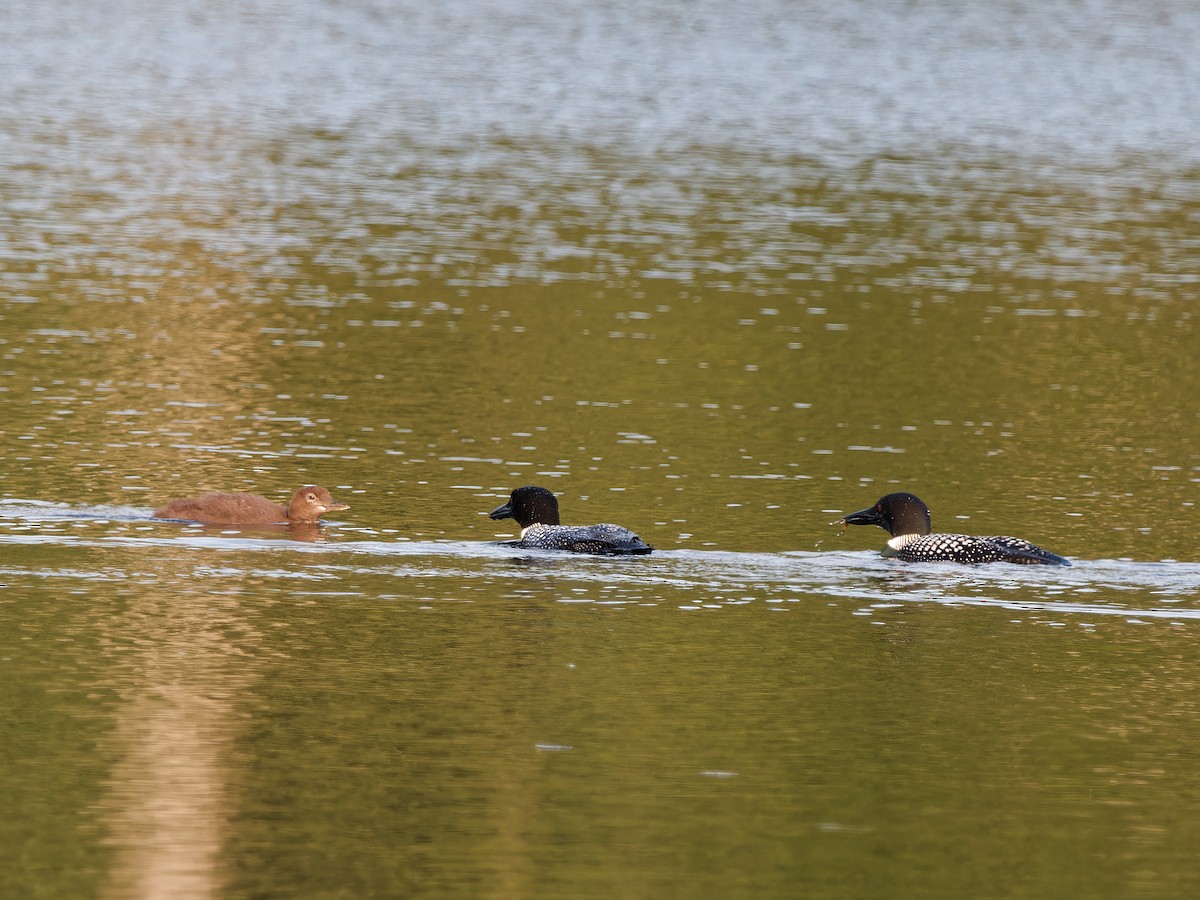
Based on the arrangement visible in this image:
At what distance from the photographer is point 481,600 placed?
55.6 feet

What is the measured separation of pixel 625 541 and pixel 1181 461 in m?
7.50

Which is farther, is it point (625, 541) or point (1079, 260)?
point (1079, 260)

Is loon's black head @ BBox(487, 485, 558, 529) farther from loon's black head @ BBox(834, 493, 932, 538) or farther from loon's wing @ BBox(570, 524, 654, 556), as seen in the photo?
loon's black head @ BBox(834, 493, 932, 538)

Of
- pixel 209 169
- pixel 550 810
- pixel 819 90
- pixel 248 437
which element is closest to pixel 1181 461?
pixel 248 437

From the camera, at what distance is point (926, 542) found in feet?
61.7

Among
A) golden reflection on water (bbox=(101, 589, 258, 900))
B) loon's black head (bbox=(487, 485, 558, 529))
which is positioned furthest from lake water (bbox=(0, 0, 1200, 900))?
loon's black head (bbox=(487, 485, 558, 529))

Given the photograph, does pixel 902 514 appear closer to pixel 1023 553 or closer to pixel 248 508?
pixel 1023 553

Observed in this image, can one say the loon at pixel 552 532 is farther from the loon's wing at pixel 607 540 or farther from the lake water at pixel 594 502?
the lake water at pixel 594 502

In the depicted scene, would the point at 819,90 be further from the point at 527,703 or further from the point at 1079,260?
the point at 527,703

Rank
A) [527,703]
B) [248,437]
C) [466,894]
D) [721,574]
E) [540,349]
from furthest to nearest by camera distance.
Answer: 1. [540,349]
2. [248,437]
3. [721,574]
4. [527,703]
5. [466,894]

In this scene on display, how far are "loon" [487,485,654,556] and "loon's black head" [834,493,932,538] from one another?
73.6 inches

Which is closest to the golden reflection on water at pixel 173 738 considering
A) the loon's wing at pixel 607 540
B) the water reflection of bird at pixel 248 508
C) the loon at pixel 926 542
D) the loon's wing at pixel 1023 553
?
the water reflection of bird at pixel 248 508

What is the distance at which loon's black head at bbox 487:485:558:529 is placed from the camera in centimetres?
1906

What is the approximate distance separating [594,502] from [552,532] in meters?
2.19
